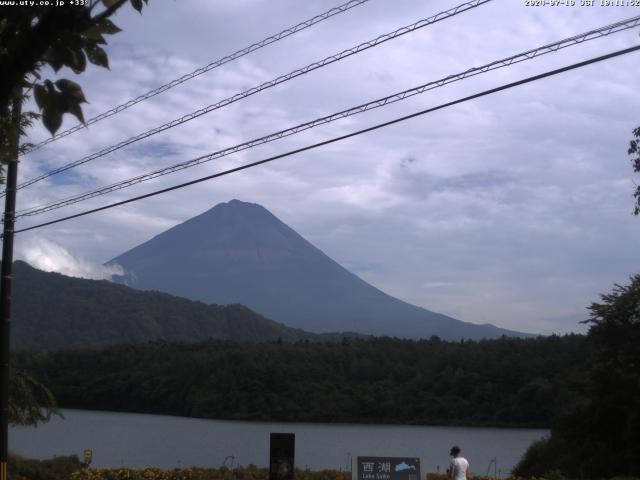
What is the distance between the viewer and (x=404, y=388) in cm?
6619

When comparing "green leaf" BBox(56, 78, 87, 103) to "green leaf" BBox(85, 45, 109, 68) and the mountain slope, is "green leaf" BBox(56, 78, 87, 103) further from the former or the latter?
the mountain slope

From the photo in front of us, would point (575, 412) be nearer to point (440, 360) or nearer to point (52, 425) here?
point (440, 360)

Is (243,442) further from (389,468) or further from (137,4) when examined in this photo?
(137,4)

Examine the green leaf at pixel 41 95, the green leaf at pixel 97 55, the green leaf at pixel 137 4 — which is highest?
the green leaf at pixel 137 4

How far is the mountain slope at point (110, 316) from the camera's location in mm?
133250

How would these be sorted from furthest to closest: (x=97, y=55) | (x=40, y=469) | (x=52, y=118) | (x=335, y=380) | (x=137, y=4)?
(x=335, y=380) → (x=40, y=469) → (x=137, y=4) → (x=97, y=55) → (x=52, y=118)

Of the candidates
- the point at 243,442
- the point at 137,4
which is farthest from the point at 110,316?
the point at 137,4

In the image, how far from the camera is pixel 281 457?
1441cm

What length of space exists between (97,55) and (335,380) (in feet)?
214

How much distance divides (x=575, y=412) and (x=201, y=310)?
129328 millimetres

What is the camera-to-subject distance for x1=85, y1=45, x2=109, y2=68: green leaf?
3.85 meters

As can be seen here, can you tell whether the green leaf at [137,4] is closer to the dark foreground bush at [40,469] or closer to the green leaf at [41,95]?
the green leaf at [41,95]

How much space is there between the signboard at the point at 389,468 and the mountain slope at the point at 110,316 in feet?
382

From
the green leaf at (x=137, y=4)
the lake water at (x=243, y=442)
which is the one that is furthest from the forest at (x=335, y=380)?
the green leaf at (x=137, y=4)
